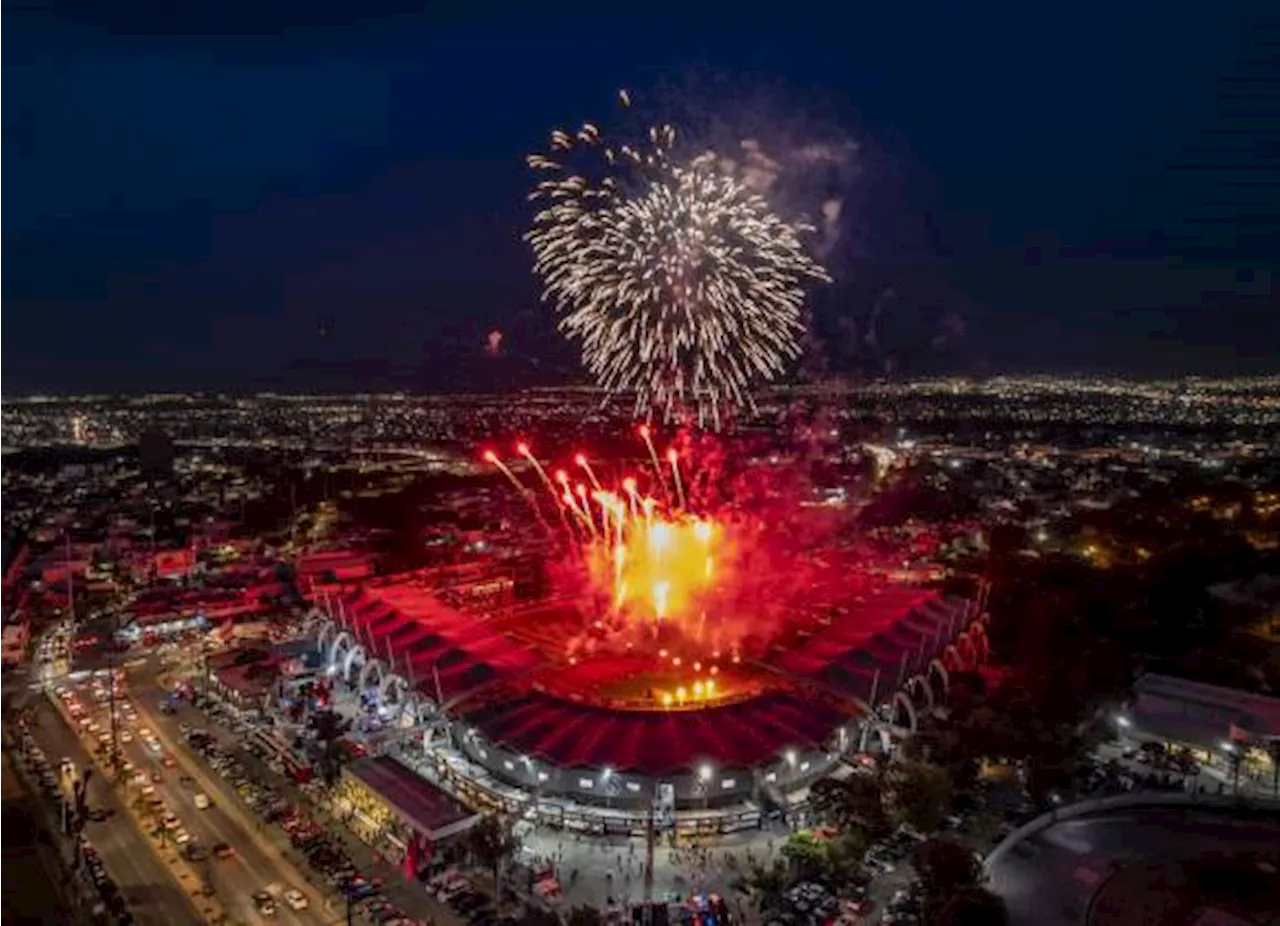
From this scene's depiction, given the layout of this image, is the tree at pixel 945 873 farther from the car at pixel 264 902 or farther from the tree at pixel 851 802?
the car at pixel 264 902

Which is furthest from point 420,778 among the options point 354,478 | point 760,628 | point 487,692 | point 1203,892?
point 354,478

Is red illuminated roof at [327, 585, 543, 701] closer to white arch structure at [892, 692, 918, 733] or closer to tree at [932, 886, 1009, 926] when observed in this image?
white arch structure at [892, 692, 918, 733]

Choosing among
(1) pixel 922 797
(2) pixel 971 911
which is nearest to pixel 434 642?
(1) pixel 922 797

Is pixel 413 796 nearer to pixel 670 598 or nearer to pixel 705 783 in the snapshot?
pixel 705 783

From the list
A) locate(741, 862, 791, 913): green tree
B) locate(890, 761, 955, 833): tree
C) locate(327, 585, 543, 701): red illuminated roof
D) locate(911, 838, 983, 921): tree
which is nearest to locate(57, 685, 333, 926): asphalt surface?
locate(327, 585, 543, 701): red illuminated roof

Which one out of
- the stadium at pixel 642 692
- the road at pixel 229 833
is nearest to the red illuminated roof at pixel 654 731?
the stadium at pixel 642 692

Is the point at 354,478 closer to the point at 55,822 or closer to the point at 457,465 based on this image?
the point at 457,465
